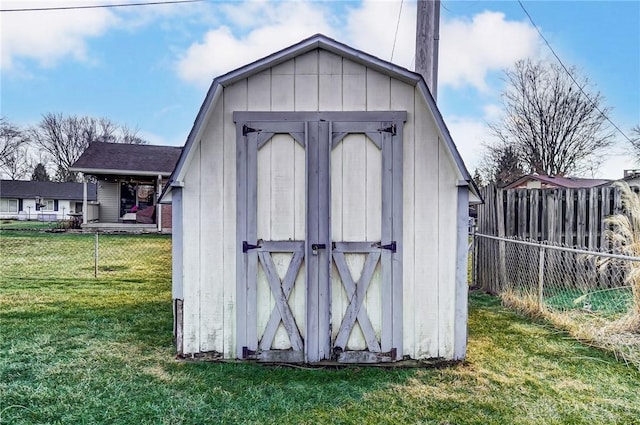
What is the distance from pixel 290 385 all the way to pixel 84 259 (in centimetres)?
886

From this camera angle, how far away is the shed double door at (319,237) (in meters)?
3.62

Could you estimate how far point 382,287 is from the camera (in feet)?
11.9

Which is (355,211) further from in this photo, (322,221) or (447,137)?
(447,137)

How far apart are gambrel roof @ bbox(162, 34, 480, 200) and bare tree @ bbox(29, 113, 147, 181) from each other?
1731 inches

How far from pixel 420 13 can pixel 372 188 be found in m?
2.54

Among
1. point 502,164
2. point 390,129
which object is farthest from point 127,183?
point 502,164

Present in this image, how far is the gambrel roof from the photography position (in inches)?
139

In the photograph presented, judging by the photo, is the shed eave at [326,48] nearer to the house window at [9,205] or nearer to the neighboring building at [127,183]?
the neighboring building at [127,183]

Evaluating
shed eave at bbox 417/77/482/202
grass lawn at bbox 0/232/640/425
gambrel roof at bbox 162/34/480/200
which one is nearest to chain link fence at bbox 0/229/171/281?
grass lawn at bbox 0/232/640/425

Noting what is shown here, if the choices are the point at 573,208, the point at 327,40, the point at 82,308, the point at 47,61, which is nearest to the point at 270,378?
the point at 327,40

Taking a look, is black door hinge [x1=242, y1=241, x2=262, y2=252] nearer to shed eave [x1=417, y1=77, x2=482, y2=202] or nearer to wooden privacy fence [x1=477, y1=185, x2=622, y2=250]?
shed eave [x1=417, y1=77, x2=482, y2=202]

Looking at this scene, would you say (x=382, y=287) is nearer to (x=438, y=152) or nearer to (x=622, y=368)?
(x=438, y=152)

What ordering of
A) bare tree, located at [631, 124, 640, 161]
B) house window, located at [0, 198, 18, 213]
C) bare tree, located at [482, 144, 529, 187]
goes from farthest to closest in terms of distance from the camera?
house window, located at [0, 198, 18, 213] → bare tree, located at [482, 144, 529, 187] → bare tree, located at [631, 124, 640, 161]

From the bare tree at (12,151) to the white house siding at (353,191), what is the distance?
43.8 meters
